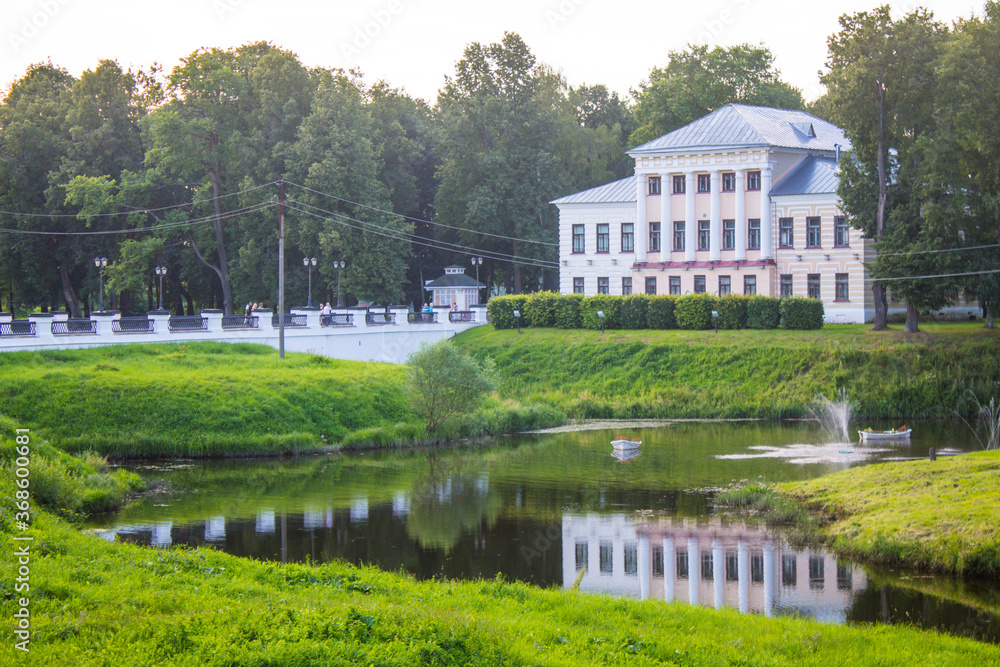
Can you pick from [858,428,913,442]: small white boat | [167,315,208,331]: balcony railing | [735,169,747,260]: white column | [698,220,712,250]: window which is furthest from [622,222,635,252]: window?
[858,428,913,442]: small white boat

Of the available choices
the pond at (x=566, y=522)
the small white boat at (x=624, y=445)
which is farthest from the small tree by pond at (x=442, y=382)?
the small white boat at (x=624, y=445)

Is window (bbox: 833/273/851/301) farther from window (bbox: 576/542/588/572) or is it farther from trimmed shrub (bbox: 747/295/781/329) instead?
window (bbox: 576/542/588/572)

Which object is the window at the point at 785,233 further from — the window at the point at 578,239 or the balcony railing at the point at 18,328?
the balcony railing at the point at 18,328

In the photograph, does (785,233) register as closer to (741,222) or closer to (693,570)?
(741,222)

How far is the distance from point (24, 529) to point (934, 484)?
1661 cm

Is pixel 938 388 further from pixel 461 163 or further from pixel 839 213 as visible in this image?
pixel 461 163

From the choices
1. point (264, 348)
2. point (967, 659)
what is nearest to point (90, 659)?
point (967, 659)

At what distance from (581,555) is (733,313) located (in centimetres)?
3328

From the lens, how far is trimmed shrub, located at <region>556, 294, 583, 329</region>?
2159 inches

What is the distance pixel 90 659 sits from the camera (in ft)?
30.1

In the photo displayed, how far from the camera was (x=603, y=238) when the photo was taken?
61.8 meters

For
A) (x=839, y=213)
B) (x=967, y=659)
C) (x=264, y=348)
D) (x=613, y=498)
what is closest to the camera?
(x=967, y=659)

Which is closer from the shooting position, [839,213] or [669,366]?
[669,366]

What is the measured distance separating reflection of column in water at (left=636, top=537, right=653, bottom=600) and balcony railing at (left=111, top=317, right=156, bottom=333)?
28.5 meters
